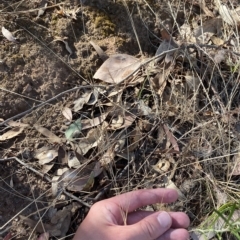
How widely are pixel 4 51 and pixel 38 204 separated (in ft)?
2.16

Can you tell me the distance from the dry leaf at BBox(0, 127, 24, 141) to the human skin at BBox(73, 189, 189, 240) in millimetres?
442

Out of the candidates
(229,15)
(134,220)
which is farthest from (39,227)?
(229,15)

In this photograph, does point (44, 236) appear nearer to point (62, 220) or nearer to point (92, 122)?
point (62, 220)

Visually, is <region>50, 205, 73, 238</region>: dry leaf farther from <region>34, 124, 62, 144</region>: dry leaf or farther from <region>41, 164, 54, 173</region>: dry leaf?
<region>34, 124, 62, 144</region>: dry leaf

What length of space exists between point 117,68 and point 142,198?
585mm

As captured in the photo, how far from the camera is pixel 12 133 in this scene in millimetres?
2061

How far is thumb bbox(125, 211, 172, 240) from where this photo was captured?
1.81 m

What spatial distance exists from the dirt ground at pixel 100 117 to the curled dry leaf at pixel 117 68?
0.03 m

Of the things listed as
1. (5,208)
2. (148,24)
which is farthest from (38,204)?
(148,24)

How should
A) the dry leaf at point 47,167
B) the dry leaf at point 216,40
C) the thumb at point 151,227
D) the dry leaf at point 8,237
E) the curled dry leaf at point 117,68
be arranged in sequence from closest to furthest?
1. the thumb at point 151,227
2. the dry leaf at point 8,237
3. the dry leaf at point 47,167
4. the curled dry leaf at point 117,68
5. the dry leaf at point 216,40

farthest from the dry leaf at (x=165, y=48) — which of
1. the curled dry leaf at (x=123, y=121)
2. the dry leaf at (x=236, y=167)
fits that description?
the dry leaf at (x=236, y=167)

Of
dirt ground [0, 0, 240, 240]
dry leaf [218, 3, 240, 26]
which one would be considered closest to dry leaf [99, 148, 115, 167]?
dirt ground [0, 0, 240, 240]

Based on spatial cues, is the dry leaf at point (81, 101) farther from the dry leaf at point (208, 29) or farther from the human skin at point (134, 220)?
the dry leaf at point (208, 29)

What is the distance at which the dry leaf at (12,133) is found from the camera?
2.05m
